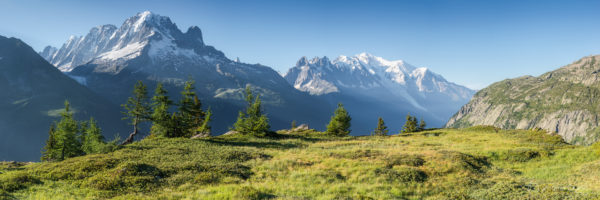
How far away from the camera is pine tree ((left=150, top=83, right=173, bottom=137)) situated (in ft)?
167

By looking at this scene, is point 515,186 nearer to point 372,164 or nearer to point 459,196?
point 459,196

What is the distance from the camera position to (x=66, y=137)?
45.8m

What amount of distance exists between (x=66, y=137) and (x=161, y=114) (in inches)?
558

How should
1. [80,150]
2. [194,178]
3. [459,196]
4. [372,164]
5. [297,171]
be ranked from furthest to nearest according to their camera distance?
[80,150], [372,164], [297,171], [194,178], [459,196]

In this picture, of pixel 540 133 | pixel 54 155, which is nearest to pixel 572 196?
pixel 540 133

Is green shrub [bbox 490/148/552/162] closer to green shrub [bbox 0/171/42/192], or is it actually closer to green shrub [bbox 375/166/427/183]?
green shrub [bbox 375/166/427/183]

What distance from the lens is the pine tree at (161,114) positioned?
50919mm

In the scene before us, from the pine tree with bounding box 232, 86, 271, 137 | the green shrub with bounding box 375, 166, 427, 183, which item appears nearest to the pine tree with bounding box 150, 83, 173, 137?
the pine tree with bounding box 232, 86, 271, 137

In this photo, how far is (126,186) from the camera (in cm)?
1902

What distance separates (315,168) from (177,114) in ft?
140

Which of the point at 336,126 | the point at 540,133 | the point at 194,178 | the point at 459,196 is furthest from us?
the point at 336,126

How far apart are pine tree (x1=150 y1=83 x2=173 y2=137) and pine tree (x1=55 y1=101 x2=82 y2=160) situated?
1177cm

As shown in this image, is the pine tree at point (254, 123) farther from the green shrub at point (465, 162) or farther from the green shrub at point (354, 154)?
the green shrub at point (465, 162)

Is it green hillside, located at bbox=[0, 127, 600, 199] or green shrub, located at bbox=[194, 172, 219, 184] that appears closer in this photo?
green hillside, located at bbox=[0, 127, 600, 199]
